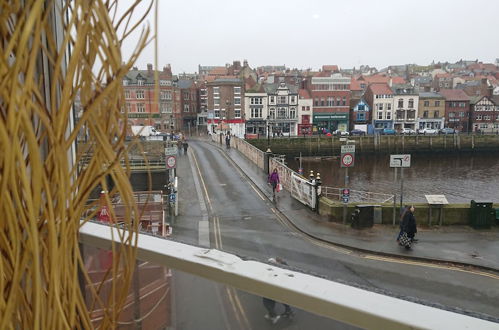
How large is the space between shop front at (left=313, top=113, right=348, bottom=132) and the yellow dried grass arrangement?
43.5m

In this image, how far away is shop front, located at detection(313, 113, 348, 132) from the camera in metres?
43.5

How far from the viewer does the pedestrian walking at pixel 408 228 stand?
8.61 m

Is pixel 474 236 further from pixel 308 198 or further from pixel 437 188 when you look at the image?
pixel 437 188

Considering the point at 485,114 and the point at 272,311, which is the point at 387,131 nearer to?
A: the point at 485,114

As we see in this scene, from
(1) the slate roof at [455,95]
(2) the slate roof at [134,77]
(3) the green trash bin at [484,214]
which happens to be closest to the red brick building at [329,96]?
(1) the slate roof at [455,95]

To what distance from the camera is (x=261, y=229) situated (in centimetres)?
1034

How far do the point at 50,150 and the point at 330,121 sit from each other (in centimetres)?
4442

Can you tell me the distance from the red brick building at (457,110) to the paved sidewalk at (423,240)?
132 ft

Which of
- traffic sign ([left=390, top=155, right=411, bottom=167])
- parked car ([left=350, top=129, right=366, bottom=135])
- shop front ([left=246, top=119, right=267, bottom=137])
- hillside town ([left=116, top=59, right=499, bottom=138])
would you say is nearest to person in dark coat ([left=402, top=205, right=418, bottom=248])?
traffic sign ([left=390, top=155, right=411, bottom=167])

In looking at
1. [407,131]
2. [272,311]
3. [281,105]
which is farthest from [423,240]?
[407,131]

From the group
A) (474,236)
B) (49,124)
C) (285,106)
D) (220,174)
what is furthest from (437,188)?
(49,124)

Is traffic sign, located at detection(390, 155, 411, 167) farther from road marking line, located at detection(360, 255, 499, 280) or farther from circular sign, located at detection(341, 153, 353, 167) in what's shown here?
road marking line, located at detection(360, 255, 499, 280)

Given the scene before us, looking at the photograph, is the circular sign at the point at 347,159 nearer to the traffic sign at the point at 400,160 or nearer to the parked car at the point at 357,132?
the traffic sign at the point at 400,160

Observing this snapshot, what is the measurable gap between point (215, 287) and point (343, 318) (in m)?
0.39
